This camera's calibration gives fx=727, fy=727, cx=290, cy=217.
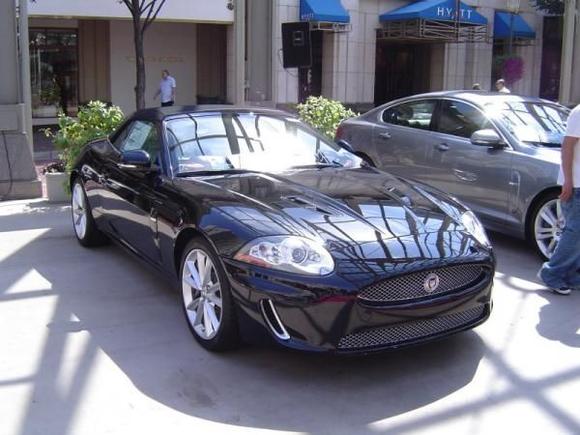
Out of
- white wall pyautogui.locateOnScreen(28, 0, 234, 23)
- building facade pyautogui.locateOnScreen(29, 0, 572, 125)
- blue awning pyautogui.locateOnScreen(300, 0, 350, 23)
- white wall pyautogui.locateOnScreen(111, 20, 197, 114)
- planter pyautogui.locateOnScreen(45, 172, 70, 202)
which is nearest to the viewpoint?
planter pyautogui.locateOnScreen(45, 172, 70, 202)

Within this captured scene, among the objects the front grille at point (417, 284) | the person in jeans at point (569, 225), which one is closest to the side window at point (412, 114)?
the person in jeans at point (569, 225)

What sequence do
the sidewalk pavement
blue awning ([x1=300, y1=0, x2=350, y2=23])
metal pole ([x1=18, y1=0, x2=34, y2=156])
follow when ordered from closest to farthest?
the sidewalk pavement → metal pole ([x1=18, y1=0, x2=34, y2=156]) → blue awning ([x1=300, y1=0, x2=350, y2=23])

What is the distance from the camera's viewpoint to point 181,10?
19.0m

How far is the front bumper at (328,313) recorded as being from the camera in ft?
12.2

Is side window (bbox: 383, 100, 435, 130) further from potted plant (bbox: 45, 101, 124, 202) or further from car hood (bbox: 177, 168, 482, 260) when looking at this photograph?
potted plant (bbox: 45, 101, 124, 202)

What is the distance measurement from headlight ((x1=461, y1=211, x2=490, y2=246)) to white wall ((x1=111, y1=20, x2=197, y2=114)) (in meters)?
16.9

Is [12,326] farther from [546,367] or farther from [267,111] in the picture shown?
[546,367]

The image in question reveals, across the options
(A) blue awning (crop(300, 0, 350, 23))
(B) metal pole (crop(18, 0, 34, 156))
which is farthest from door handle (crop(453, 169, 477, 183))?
(A) blue awning (crop(300, 0, 350, 23))

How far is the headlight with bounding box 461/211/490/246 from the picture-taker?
175 inches

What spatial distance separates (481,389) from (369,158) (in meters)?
4.83

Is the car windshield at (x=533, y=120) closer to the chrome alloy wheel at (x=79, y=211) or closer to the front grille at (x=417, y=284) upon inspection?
the front grille at (x=417, y=284)

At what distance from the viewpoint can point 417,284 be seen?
3.91m

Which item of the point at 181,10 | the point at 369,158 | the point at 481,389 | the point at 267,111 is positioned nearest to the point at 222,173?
the point at 267,111

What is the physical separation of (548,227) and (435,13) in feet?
54.4
